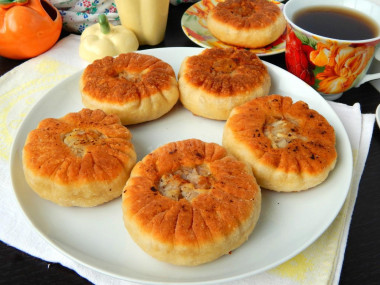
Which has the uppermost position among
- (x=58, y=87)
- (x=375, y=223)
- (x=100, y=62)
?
(x=100, y=62)

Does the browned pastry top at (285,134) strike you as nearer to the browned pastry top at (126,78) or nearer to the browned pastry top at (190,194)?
the browned pastry top at (190,194)

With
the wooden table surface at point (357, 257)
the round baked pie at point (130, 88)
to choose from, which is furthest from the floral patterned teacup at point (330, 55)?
the round baked pie at point (130, 88)

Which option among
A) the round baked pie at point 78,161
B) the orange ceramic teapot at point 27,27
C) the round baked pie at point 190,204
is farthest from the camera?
the orange ceramic teapot at point 27,27

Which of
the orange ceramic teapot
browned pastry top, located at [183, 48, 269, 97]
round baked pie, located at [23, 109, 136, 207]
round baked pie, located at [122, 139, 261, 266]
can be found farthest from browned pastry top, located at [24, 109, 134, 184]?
the orange ceramic teapot

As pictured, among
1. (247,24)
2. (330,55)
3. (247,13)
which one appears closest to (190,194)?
(330,55)

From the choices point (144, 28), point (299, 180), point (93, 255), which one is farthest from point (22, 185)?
point (144, 28)

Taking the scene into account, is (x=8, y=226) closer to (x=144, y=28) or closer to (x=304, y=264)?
(x=304, y=264)

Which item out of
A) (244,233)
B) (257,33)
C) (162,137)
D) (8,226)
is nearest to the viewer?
(244,233)
